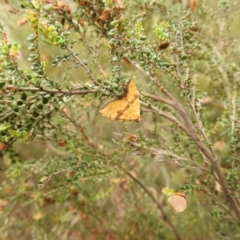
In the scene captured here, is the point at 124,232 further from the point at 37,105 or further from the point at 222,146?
the point at 37,105

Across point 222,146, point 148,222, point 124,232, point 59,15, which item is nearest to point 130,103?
point 59,15

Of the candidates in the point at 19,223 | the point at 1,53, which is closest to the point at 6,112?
the point at 1,53

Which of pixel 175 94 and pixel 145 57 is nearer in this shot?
pixel 145 57

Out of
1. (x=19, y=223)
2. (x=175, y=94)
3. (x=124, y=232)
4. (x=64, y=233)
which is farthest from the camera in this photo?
(x=64, y=233)

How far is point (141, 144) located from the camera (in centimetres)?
96

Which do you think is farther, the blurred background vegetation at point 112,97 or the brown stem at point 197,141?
the brown stem at point 197,141

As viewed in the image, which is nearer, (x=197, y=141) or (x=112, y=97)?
(x=112, y=97)

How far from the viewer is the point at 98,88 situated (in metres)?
0.75

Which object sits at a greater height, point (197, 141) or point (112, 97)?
point (112, 97)

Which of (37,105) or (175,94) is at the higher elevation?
(37,105)

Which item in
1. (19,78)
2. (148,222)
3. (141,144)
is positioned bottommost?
(148,222)

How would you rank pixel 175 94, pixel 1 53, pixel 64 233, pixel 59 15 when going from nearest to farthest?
1. pixel 1 53
2. pixel 59 15
3. pixel 175 94
4. pixel 64 233

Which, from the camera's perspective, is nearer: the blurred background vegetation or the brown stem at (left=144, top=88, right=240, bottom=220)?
the blurred background vegetation

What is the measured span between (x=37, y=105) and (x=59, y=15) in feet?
0.95
